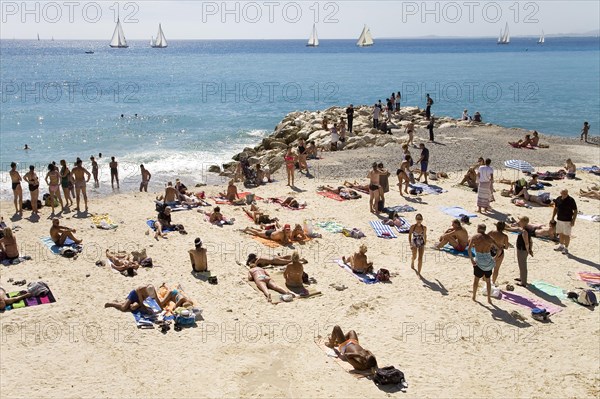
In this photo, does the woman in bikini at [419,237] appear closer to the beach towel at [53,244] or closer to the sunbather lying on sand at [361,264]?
the sunbather lying on sand at [361,264]

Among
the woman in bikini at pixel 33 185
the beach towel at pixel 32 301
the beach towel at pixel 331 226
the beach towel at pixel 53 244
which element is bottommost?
the beach towel at pixel 32 301

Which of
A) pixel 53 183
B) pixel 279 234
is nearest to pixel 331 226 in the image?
pixel 279 234

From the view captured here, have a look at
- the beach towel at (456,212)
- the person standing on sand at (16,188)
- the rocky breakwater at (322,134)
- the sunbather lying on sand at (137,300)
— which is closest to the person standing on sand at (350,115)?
the rocky breakwater at (322,134)

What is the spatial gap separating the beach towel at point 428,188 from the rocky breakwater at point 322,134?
7.00 meters

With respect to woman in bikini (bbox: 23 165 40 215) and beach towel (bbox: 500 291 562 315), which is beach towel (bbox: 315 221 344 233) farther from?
woman in bikini (bbox: 23 165 40 215)

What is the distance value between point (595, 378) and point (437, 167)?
47.3 feet

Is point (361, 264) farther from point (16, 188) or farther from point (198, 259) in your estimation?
point (16, 188)

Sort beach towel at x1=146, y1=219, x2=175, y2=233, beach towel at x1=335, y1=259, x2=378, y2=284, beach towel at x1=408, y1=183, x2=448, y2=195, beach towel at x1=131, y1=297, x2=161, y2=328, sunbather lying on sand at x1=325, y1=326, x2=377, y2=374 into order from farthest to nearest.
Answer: beach towel at x1=408, y1=183, x2=448, y2=195, beach towel at x1=146, y1=219, x2=175, y2=233, beach towel at x1=335, y1=259, x2=378, y2=284, beach towel at x1=131, y1=297, x2=161, y2=328, sunbather lying on sand at x1=325, y1=326, x2=377, y2=374

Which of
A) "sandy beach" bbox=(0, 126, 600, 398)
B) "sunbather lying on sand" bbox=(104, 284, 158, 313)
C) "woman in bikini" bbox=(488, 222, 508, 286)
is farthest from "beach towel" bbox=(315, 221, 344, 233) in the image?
"sunbather lying on sand" bbox=(104, 284, 158, 313)

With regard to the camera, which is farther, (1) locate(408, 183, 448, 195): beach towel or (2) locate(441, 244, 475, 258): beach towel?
(1) locate(408, 183, 448, 195): beach towel

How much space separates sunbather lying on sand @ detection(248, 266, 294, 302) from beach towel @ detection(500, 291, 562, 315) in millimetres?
4333

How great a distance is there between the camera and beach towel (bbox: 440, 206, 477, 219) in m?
16.4

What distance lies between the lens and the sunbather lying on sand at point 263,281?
456 inches

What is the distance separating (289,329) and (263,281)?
6.46 ft
